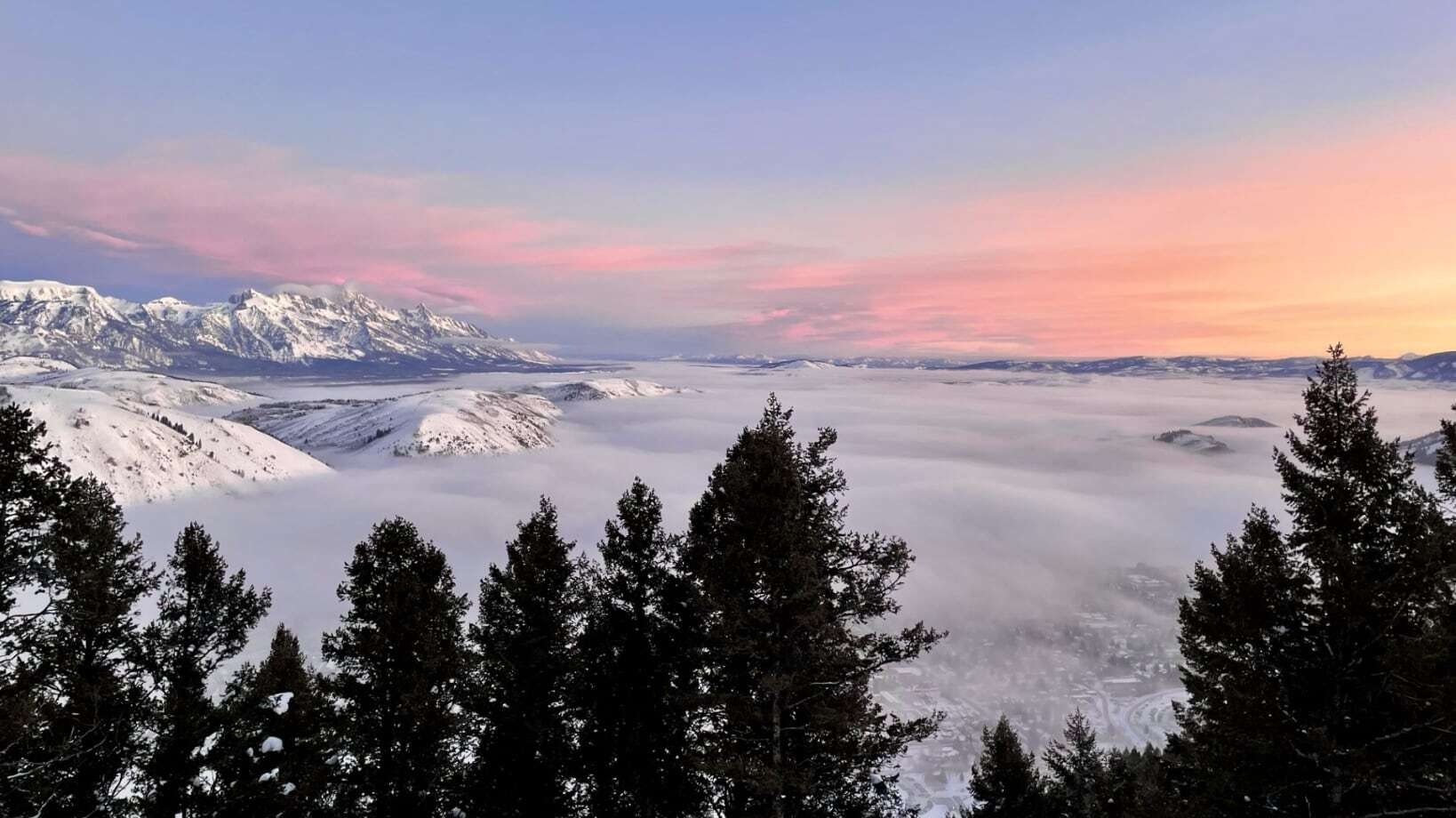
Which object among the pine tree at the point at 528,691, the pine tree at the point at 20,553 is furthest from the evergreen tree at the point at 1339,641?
the pine tree at the point at 20,553

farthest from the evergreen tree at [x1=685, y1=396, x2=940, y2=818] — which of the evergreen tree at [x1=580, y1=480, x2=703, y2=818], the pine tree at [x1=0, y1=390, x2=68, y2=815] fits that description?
the pine tree at [x1=0, y1=390, x2=68, y2=815]

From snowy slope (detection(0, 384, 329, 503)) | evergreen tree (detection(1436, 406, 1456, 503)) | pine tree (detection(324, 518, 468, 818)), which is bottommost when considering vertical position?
snowy slope (detection(0, 384, 329, 503))

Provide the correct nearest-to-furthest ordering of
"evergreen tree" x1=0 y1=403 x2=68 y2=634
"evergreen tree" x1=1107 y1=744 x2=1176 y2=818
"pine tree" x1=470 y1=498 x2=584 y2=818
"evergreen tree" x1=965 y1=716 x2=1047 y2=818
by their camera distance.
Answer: "evergreen tree" x1=0 y1=403 x2=68 y2=634, "evergreen tree" x1=1107 y1=744 x2=1176 y2=818, "pine tree" x1=470 y1=498 x2=584 y2=818, "evergreen tree" x1=965 y1=716 x2=1047 y2=818

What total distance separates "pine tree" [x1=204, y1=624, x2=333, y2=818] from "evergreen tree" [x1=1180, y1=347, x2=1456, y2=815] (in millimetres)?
22557

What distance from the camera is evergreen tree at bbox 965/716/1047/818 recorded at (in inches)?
968

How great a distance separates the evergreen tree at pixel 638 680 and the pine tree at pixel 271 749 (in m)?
8.22

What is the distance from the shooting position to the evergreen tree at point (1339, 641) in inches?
422

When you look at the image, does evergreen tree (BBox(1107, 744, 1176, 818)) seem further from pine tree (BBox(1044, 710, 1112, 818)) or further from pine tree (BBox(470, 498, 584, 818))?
pine tree (BBox(470, 498, 584, 818))

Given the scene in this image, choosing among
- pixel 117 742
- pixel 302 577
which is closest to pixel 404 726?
pixel 117 742

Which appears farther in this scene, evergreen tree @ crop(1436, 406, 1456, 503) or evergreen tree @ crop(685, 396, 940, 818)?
evergreen tree @ crop(1436, 406, 1456, 503)

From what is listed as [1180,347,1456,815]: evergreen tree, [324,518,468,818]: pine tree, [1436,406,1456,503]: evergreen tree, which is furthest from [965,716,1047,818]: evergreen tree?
[324,518,468,818]: pine tree

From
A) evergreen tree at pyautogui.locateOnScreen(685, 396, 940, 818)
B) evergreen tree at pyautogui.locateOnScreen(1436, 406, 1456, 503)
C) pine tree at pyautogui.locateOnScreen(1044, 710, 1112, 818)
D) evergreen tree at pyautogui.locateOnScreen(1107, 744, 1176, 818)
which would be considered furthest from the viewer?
pine tree at pyautogui.locateOnScreen(1044, 710, 1112, 818)

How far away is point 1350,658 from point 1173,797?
5001 mm

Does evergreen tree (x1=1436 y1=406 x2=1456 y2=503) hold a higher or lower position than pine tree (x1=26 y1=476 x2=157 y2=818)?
higher
